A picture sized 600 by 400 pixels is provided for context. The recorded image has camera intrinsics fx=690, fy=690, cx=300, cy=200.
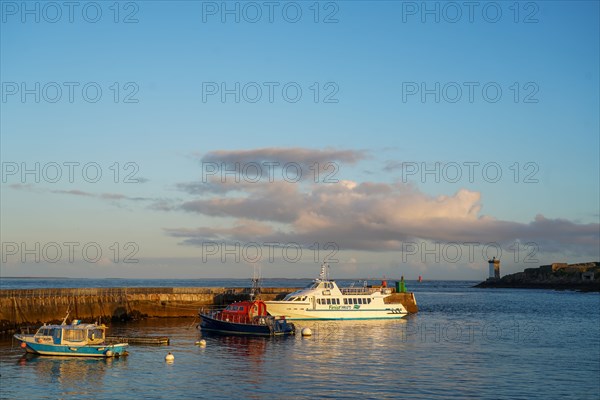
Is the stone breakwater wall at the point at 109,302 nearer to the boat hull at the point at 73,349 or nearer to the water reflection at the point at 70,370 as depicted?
the boat hull at the point at 73,349

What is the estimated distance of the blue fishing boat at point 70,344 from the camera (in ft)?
145

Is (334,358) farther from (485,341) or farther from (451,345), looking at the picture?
(485,341)

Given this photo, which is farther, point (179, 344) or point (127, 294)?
point (127, 294)

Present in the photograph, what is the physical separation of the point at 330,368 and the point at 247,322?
19940 mm

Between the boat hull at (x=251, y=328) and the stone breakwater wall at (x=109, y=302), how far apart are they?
45.2ft

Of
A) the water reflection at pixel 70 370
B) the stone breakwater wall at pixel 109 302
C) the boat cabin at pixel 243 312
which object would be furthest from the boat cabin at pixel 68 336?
the boat cabin at pixel 243 312

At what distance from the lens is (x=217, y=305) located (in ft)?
267

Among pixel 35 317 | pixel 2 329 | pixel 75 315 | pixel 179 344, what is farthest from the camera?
pixel 75 315

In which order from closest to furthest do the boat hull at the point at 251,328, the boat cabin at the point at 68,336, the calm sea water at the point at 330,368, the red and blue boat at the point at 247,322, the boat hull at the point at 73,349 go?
the calm sea water at the point at 330,368 → the boat hull at the point at 73,349 → the boat cabin at the point at 68,336 → the boat hull at the point at 251,328 → the red and blue boat at the point at 247,322

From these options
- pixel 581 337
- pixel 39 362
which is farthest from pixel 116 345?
pixel 581 337

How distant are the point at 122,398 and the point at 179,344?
19.1 metres

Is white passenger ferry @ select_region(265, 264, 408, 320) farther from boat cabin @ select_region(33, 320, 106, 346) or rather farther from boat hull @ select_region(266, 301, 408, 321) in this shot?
boat cabin @ select_region(33, 320, 106, 346)

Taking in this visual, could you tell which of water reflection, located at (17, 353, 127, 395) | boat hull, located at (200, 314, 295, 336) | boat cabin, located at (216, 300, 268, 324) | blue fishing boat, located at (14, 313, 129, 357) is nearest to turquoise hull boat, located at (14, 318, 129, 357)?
blue fishing boat, located at (14, 313, 129, 357)

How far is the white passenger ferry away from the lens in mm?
74688
